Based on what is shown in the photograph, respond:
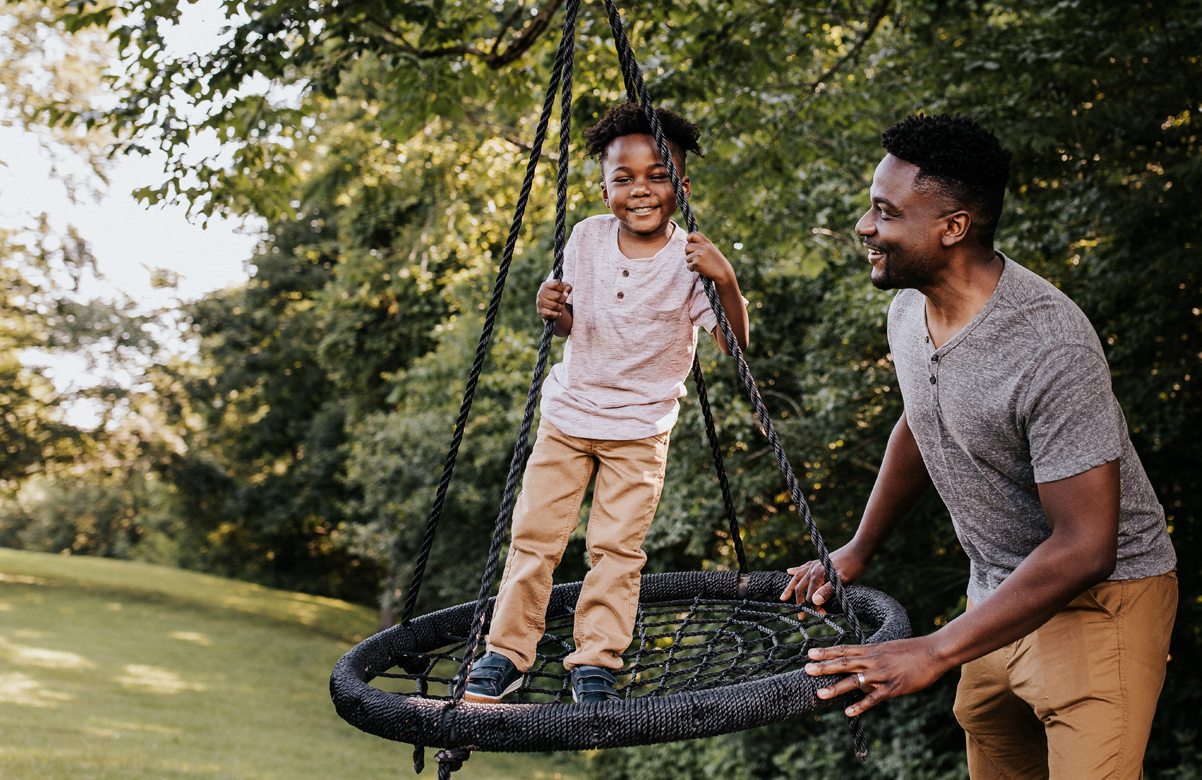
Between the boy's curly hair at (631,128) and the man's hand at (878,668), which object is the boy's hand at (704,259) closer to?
the boy's curly hair at (631,128)

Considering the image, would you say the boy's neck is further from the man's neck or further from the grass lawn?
the grass lawn

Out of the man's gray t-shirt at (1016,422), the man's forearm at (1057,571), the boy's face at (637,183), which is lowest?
the man's forearm at (1057,571)

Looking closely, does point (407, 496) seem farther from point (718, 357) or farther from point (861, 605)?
point (861, 605)

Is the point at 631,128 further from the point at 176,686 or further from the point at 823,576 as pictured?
the point at 176,686

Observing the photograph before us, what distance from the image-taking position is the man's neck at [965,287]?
1.61m

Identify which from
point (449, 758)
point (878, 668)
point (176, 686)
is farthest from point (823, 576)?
point (176, 686)

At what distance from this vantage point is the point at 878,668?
1407mm

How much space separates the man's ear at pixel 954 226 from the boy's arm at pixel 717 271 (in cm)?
38

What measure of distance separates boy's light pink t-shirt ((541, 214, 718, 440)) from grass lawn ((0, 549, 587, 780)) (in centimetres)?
648

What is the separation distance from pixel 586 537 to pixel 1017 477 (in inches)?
34.6

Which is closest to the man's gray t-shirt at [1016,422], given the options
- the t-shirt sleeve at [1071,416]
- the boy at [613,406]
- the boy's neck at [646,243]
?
the t-shirt sleeve at [1071,416]

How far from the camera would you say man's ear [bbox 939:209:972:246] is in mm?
1583

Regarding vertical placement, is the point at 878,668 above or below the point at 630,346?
below

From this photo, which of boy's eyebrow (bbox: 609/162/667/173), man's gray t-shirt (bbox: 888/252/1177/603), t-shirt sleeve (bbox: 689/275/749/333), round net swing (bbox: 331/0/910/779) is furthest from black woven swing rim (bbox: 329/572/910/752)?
boy's eyebrow (bbox: 609/162/667/173)
